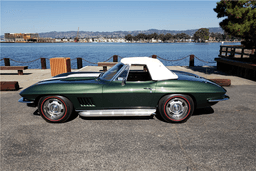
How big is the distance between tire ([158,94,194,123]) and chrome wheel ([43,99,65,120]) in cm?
230

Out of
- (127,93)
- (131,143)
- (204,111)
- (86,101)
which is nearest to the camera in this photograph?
(131,143)

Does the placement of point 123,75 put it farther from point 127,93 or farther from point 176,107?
point 176,107

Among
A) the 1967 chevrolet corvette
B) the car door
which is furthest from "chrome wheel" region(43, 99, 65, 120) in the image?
the car door

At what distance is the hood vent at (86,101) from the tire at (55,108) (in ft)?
0.79

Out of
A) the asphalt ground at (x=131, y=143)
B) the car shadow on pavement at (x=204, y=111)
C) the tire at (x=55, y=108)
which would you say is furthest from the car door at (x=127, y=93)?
the car shadow on pavement at (x=204, y=111)

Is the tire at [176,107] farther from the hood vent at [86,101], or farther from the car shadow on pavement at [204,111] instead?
the hood vent at [86,101]

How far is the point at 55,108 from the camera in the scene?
4391 millimetres

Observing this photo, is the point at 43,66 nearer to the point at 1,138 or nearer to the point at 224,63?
the point at 1,138

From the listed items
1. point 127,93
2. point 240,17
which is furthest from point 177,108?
point 240,17

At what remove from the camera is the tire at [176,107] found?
4305mm

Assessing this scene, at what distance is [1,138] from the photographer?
3.82 metres

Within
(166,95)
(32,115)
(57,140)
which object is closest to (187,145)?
(166,95)

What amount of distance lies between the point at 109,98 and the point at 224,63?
462 inches

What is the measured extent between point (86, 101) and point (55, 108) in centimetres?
76
